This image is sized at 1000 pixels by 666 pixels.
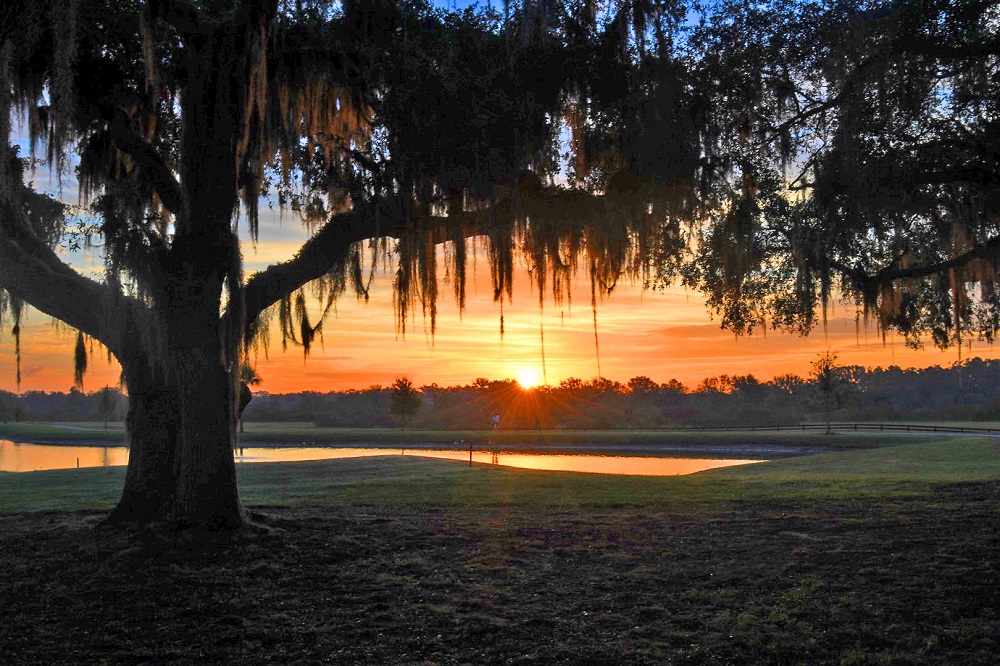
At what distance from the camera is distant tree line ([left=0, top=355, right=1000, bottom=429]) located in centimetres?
8862

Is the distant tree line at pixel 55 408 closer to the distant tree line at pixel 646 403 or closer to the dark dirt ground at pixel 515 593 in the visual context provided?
the distant tree line at pixel 646 403

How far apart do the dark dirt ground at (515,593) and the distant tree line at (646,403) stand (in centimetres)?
5172

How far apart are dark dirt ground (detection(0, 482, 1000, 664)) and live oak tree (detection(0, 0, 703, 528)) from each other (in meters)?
1.56

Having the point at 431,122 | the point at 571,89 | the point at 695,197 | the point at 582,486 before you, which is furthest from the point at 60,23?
the point at 582,486

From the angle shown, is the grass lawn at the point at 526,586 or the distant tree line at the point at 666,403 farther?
the distant tree line at the point at 666,403

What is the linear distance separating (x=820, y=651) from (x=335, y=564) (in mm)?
4860

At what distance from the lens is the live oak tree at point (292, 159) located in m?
9.41

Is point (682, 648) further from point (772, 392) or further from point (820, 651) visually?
point (772, 392)

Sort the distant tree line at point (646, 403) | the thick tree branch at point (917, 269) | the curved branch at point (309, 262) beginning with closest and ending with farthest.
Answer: the thick tree branch at point (917, 269), the curved branch at point (309, 262), the distant tree line at point (646, 403)

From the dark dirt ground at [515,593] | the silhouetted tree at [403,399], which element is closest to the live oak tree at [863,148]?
the dark dirt ground at [515,593]

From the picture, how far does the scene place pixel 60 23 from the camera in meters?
8.02

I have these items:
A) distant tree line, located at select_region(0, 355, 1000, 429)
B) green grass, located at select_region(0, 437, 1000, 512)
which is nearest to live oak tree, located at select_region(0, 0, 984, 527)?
green grass, located at select_region(0, 437, 1000, 512)

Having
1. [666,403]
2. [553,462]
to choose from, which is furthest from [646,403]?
[553,462]

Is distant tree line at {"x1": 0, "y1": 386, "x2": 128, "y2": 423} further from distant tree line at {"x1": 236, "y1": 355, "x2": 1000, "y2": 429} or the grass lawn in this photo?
the grass lawn
